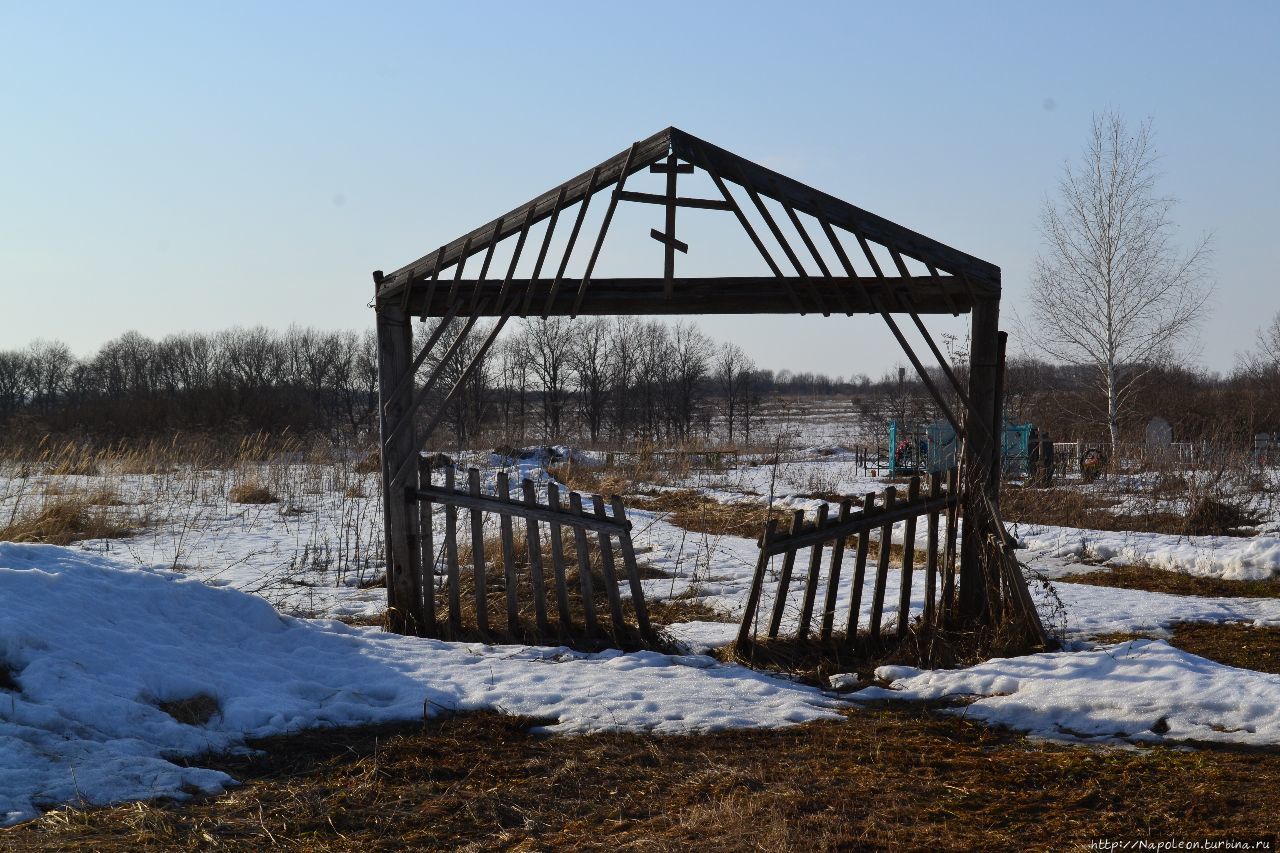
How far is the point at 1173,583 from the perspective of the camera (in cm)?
923

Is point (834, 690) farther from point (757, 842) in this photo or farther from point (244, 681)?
point (244, 681)

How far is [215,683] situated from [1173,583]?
327 inches

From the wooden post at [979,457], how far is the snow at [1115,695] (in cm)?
89

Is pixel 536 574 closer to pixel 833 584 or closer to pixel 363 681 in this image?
pixel 363 681

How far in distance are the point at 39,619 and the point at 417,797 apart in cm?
275

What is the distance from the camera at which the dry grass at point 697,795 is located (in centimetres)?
346

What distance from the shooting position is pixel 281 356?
60.8m

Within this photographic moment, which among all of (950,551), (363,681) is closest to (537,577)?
(363,681)

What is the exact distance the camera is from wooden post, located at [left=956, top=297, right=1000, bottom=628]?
6754 mm

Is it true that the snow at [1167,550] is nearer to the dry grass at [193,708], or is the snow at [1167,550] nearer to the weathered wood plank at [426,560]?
the weathered wood plank at [426,560]

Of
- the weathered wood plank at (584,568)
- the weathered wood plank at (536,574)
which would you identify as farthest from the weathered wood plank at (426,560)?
the weathered wood plank at (584,568)

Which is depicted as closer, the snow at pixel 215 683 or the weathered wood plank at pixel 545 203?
the snow at pixel 215 683

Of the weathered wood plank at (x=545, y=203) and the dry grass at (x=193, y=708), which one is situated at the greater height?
the weathered wood plank at (x=545, y=203)

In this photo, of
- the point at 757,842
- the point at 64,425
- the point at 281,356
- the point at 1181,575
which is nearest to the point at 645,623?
the point at 757,842
